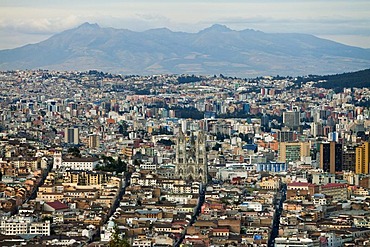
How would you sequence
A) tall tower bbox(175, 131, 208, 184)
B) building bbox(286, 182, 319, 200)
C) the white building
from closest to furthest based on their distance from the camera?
the white building → building bbox(286, 182, 319, 200) → tall tower bbox(175, 131, 208, 184)

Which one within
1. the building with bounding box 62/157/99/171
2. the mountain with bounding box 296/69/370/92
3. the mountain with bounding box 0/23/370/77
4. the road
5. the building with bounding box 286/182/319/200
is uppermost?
the mountain with bounding box 0/23/370/77

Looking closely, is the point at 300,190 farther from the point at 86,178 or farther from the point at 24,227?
the point at 24,227

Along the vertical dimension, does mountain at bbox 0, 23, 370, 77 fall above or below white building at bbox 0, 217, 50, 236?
above

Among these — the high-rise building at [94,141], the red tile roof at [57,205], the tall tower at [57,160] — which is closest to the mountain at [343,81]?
the high-rise building at [94,141]

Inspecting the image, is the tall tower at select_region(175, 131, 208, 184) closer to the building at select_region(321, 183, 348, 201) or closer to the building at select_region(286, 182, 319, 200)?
the building at select_region(286, 182, 319, 200)

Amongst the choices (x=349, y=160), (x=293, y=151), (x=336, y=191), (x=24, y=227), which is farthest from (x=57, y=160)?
(x=293, y=151)

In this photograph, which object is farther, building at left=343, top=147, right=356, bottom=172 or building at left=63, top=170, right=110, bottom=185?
building at left=343, top=147, right=356, bottom=172

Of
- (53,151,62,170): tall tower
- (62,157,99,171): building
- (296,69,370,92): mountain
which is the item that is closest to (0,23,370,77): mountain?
(296,69,370,92): mountain

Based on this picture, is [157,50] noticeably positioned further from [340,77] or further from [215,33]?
[340,77]
